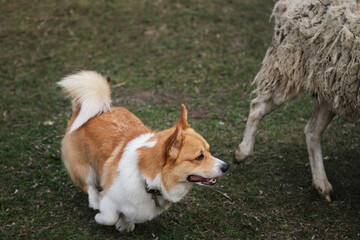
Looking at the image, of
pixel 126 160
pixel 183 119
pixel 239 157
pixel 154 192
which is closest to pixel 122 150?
pixel 126 160

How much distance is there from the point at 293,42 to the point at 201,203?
192 centimetres

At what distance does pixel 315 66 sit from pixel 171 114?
2583mm

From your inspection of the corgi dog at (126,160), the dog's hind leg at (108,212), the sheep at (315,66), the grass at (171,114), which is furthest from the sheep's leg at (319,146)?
the dog's hind leg at (108,212)

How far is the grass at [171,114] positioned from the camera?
3986 mm

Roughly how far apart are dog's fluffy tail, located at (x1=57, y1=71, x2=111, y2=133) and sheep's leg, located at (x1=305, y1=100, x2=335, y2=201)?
7.43 feet

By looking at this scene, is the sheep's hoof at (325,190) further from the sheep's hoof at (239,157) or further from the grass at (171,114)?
the sheep's hoof at (239,157)

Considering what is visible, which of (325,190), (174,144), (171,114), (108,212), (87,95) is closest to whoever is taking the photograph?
(174,144)

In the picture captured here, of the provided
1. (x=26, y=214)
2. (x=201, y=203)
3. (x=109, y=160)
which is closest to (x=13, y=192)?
(x=26, y=214)

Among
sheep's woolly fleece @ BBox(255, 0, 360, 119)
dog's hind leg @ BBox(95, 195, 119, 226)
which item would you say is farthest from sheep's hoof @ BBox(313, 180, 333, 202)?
dog's hind leg @ BBox(95, 195, 119, 226)

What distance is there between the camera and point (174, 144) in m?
3.20

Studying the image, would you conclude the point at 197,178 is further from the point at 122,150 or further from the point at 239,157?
the point at 239,157

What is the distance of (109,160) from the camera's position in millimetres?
3557

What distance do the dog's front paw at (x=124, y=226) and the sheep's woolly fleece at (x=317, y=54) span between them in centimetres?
203

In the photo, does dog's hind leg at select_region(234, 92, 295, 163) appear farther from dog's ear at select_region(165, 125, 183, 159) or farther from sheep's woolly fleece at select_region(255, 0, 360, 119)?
dog's ear at select_region(165, 125, 183, 159)
